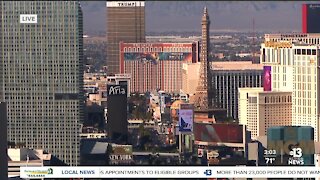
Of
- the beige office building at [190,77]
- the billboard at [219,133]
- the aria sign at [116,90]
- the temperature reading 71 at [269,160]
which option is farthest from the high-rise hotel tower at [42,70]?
the temperature reading 71 at [269,160]

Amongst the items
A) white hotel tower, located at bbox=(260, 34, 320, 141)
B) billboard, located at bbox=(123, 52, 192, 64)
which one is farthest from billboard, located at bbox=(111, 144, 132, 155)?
billboard, located at bbox=(123, 52, 192, 64)

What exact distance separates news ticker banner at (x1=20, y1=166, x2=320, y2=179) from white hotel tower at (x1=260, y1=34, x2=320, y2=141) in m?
2.79

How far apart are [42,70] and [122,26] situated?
23.6 feet

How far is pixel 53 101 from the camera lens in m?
21.4

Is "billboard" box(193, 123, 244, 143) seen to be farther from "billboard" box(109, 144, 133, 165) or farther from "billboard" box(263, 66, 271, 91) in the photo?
"billboard" box(263, 66, 271, 91)

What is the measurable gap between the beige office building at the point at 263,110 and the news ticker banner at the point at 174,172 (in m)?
2.96

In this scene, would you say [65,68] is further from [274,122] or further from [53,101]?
[274,122]

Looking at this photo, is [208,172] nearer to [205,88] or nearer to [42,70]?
[42,70]

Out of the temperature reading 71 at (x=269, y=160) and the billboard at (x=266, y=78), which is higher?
the billboard at (x=266, y=78)

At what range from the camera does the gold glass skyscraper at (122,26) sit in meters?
27.2

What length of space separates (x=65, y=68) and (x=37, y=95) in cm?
59

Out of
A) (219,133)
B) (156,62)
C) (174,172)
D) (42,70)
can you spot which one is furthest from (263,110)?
(156,62)

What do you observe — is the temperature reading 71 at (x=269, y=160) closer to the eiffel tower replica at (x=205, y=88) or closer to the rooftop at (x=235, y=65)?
the eiffel tower replica at (x=205, y=88)

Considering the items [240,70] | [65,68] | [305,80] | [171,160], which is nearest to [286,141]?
[171,160]
